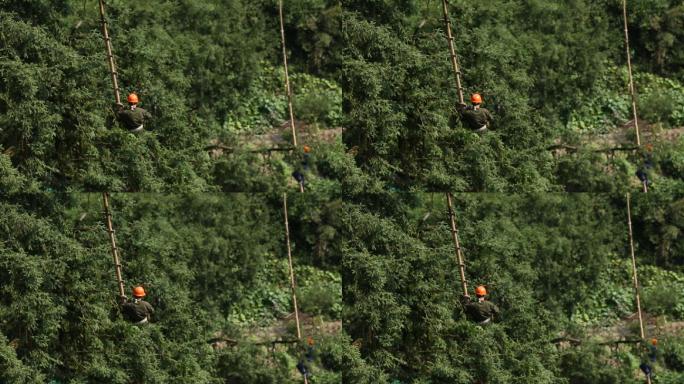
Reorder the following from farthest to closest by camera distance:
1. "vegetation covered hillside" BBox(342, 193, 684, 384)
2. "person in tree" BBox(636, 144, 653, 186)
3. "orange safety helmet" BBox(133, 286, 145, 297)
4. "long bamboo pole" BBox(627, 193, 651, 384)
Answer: "person in tree" BBox(636, 144, 653, 186)
"long bamboo pole" BBox(627, 193, 651, 384)
"vegetation covered hillside" BBox(342, 193, 684, 384)
"orange safety helmet" BBox(133, 286, 145, 297)

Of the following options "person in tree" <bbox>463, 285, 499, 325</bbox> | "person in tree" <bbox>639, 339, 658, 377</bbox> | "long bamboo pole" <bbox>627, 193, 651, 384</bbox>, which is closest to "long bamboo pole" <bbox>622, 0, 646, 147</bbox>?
"long bamboo pole" <bbox>627, 193, 651, 384</bbox>

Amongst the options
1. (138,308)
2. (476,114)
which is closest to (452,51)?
(476,114)

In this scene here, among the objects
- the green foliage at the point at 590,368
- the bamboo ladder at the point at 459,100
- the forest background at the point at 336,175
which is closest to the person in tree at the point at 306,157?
the forest background at the point at 336,175

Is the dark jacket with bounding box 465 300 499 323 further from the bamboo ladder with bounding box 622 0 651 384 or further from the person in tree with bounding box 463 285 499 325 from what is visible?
the bamboo ladder with bounding box 622 0 651 384

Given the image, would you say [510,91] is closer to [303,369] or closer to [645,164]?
[645,164]

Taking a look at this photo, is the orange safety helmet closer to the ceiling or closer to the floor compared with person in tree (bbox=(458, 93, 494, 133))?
closer to the floor
